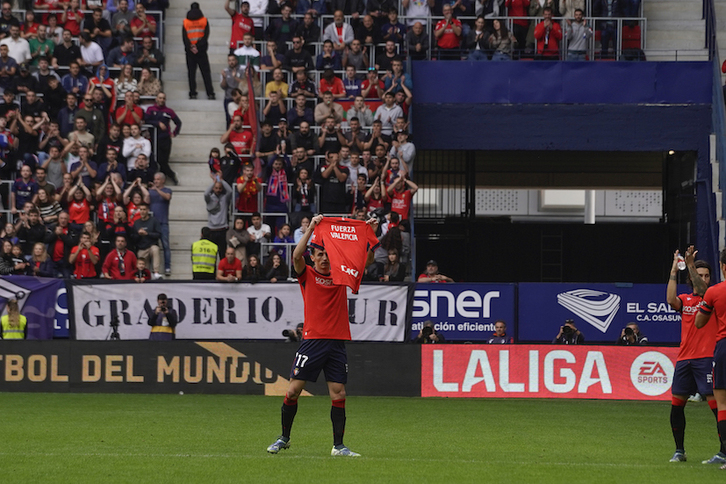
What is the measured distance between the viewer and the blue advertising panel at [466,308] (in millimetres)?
20859

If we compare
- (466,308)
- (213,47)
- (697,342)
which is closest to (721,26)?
(466,308)

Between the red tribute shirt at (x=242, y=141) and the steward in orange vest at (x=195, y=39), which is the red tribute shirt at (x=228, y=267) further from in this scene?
the steward in orange vest at (x=195, y=39)

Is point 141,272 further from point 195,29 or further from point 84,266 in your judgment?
point 195,29

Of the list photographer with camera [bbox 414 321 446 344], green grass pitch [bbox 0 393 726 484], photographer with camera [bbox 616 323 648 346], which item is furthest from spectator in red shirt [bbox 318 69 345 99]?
photographer with camera [bbox 616 323 648 346]

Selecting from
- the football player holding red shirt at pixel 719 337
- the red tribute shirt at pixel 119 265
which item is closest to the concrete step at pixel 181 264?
the red tribute shirt at pixel 119 265

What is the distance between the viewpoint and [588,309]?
21172 mm

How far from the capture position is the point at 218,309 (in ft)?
67.4

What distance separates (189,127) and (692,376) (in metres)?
16.6

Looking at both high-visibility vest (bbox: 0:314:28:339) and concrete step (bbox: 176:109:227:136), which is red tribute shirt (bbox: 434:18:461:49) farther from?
high-visibility vest (bbox: 0:314:28:339)

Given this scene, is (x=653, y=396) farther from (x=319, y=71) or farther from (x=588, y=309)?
(x=319, y=71)

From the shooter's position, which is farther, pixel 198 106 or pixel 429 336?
pixel 198 106

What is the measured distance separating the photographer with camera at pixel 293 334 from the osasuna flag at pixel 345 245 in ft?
30.7

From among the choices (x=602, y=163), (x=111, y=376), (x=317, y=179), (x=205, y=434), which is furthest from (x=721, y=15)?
(x=205, y=434)

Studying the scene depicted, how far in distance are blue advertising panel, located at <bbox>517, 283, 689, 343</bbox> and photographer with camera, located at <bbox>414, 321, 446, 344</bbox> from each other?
1.96 meters
